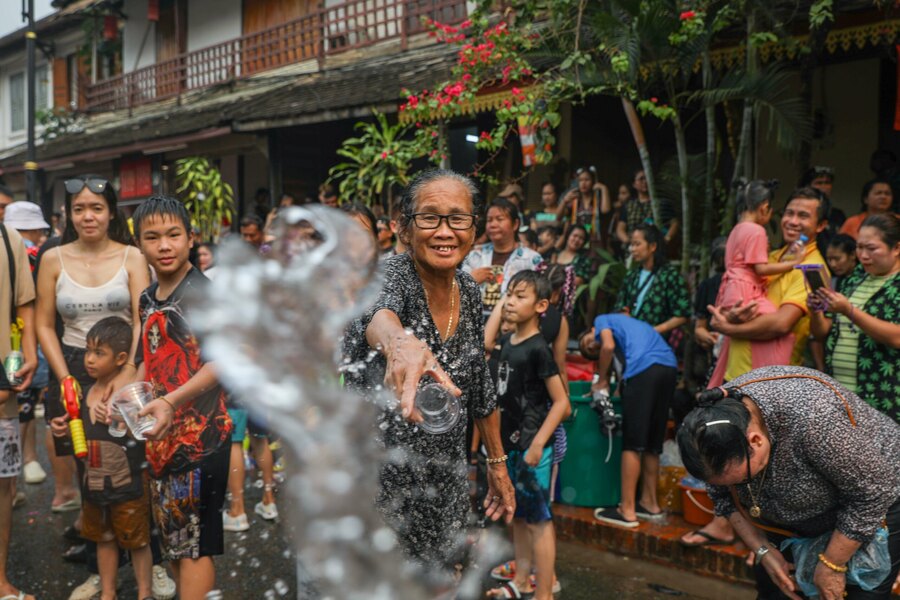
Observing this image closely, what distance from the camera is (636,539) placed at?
186 inches

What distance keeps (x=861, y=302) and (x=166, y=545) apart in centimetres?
347

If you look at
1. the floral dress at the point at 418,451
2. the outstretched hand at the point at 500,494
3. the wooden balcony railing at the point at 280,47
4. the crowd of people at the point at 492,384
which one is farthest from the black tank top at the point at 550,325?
the wooden balcony railing at the point at 280,47

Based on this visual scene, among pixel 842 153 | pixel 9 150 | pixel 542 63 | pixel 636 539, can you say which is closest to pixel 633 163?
pixel 842 153

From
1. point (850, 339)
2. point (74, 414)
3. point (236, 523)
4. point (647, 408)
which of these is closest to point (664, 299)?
point (647, 408)

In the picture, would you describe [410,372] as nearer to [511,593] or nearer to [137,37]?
[511,593]

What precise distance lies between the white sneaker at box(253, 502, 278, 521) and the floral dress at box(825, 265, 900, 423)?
3839mm

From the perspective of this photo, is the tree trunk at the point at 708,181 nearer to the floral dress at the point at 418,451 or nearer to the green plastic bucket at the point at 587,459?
the green plastic bucket at the point at 587,459

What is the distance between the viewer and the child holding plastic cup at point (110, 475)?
3.63 meters

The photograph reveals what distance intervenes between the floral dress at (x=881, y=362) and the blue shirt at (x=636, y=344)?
1286 millimetres

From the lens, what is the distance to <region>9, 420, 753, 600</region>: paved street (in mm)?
4238

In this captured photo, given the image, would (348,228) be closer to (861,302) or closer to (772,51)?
(861,302)

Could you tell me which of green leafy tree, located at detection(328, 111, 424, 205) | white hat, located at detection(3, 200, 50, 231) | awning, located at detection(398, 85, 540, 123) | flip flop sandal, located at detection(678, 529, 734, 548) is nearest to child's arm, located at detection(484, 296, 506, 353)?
flip flop sandal, located at detection(678, 529, 734, 548)

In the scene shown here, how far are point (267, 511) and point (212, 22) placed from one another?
1388 cm

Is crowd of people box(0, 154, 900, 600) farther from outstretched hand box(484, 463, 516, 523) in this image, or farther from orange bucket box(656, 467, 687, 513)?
orange bucket box(656, 467, 687, 513)
